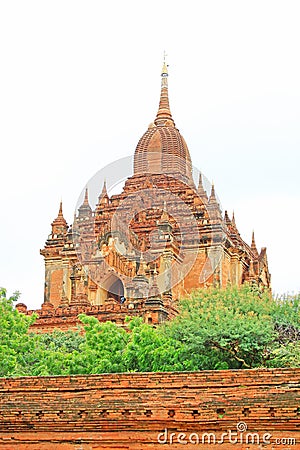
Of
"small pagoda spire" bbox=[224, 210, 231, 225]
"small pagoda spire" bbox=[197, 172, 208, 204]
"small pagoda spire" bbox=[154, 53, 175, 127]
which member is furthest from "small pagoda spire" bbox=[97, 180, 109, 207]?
"small pagoda spire" bbox=[154, 53, 175, 127]

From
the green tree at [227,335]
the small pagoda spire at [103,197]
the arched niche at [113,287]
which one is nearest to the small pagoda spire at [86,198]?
the small pagoda spire at [103,197]

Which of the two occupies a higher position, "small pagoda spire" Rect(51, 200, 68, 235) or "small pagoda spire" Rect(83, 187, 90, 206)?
"small pagoda spire" Rect(83, 187, 90, 206)

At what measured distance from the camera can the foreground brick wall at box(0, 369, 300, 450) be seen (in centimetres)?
1360

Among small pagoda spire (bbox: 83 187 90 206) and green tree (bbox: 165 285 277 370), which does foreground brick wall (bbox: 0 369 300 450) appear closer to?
green tree (bbox: 165 285 277 370)

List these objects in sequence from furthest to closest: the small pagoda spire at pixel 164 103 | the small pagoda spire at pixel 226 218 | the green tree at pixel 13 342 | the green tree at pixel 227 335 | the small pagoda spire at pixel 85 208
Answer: the small pagoda spire at pixel 164 103 → the small pagoda spire at pixel 226 218 → the small pagoda spire at pixel 85 208 → the green tree at pixel 13 342 → the green tree at pixel 227 335

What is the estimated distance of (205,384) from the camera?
14328 millimetres

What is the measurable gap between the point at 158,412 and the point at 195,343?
7.44m

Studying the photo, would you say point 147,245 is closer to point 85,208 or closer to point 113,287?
point 113,287

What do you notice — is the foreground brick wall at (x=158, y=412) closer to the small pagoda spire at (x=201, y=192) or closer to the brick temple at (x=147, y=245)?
the brick temple at (x=147, y=245)

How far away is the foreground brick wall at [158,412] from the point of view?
44.6ft

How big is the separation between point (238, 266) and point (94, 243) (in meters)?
7.75

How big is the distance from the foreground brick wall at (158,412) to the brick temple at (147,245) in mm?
21004

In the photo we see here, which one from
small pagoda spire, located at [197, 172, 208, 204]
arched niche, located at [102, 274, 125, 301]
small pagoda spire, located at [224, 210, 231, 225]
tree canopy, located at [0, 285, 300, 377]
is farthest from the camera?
small pagoda spire, located at [224, 210, 231, 225]

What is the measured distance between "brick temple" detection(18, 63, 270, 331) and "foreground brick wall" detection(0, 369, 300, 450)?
2100 centimetres
